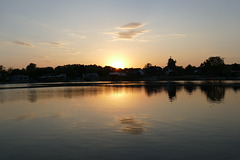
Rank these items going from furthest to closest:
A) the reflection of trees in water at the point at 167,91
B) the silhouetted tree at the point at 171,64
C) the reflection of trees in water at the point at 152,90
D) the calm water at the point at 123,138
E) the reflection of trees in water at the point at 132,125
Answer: the silhouetted tree at the point at 171,64
the reflection of trees in water at the point at 152,90
the reflection of trees in water at the point at 167,91
the reflection of trees in water at the point at 132,125
the calm water at the point at 123,138

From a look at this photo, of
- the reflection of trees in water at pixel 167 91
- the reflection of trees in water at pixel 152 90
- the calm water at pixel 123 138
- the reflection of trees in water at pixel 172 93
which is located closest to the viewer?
the calm water at pixel 123 138

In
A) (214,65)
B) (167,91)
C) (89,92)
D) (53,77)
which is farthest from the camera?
(214,65)

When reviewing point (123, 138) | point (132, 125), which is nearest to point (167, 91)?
point (132, 125)

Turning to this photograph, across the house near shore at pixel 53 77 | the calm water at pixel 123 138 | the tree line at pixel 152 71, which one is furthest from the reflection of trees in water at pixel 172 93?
the house near shore at pixel 53 77

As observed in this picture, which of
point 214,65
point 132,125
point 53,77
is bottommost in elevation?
point 132,125

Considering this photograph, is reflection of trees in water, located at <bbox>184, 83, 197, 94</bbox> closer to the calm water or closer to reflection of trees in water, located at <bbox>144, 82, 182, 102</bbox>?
reflection of trees in water, located at <bbox>144, 82, 182, 102</bbox>

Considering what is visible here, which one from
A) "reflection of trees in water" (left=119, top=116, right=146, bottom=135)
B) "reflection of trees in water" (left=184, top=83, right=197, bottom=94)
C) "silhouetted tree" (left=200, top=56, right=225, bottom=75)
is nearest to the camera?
"reflection of trees in water" (left=119, top=116, right=146, bottom=135)

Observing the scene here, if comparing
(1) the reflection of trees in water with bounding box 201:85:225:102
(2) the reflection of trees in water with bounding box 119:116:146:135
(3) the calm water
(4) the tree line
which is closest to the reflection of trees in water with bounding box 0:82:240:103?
(1) the reflection of trees in water with bounding box 201:85:225:102

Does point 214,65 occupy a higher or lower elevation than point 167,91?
higher

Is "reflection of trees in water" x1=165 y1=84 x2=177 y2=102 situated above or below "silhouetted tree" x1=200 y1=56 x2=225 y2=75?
below

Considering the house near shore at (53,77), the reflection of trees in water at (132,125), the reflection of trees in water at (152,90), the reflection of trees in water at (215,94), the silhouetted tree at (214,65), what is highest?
the silhouetted tree at (214,65)

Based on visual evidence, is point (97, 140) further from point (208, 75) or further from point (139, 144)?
point (208, 75)

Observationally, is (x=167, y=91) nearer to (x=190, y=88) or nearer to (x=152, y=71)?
(x=190, y=88)

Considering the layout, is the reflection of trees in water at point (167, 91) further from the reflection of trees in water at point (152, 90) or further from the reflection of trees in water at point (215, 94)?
the reflection of trees in water at point (215, 94)
